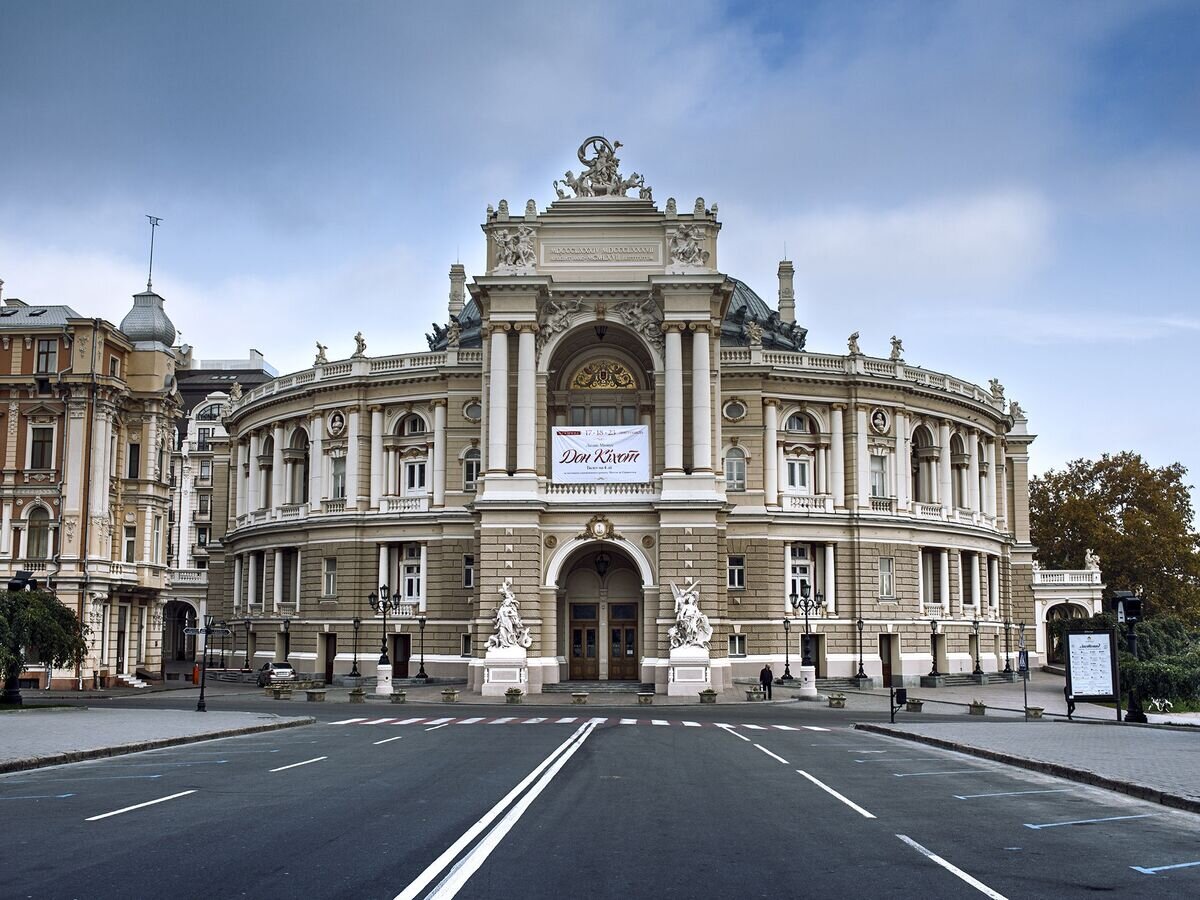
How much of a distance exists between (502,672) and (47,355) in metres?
27.2

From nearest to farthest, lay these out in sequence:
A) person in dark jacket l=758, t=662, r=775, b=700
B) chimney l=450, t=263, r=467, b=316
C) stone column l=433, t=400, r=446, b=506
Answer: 1. person in dark jacket l=758, t=662, r=775, b=700
2. stone column l=433, t=400, r=446, b=506
3. chimney l=450, t=263, r=467, b=316

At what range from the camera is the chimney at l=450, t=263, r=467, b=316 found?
84188 mm

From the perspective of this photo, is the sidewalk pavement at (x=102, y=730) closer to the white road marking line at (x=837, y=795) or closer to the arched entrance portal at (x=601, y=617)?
the white road marking line at (x=837, y=795)

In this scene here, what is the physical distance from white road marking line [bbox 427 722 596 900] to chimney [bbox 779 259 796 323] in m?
68.2

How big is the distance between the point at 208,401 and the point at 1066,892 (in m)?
110

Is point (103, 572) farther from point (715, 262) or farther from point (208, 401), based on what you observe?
point (208, 401)

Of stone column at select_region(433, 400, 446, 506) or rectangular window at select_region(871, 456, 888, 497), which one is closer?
stone column at select_region(433, 400, 446, 506)

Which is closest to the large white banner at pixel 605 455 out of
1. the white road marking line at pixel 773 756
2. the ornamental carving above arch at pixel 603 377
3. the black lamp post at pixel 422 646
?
the ornamental carving above arch at pixel 603 377

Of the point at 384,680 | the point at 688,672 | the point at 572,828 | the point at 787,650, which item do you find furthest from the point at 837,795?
the point at 787,650

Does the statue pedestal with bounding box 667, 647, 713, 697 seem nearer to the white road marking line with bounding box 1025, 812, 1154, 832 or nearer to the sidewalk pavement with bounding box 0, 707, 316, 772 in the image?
the sidewalk pavement with bounding box 0, 707, 316, 772

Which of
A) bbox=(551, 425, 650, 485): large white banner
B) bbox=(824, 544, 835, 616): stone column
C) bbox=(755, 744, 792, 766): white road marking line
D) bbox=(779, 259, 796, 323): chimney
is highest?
bbox=(779, 259, 796, 323): chimney

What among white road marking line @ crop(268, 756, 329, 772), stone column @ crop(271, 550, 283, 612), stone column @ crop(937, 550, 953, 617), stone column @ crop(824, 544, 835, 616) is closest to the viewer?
white road marking line @ crop(268, 756, 329, 772)

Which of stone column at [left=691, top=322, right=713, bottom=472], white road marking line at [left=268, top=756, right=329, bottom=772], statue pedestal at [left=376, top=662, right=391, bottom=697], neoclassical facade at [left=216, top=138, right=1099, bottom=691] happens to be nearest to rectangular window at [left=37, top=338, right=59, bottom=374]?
neoclassical facade at [left=216, top=138, right=1099, bottom=691]

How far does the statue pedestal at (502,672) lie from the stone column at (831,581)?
20920mm
